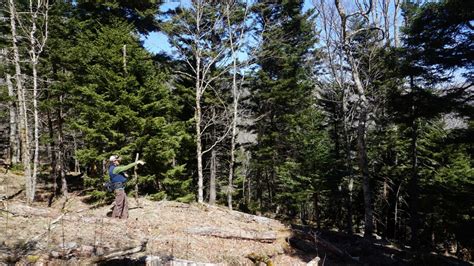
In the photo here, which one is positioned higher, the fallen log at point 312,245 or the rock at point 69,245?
the rock at point 69,245

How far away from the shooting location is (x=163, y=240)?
8.70 meters

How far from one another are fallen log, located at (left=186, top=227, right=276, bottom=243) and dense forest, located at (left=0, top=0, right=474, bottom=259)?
16.6 ft

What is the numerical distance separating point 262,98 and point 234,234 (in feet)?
42.5

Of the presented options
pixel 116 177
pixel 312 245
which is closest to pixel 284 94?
pixel 312 245

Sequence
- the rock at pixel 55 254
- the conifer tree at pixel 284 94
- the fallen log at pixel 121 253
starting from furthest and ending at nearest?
the conifer tree at pixel 284 94
the fallen log at pixel 121 253
the rock at pixel 55 254

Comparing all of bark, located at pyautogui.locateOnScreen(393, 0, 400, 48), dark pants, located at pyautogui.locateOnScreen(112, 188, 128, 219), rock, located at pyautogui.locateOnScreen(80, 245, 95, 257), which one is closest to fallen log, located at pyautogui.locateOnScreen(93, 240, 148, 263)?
rock, located at pyautogui.locateOnScreen(80, 245, 95, 257)

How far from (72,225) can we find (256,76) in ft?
51.4

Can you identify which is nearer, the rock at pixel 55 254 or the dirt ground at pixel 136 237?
the rock at pixel 55 254

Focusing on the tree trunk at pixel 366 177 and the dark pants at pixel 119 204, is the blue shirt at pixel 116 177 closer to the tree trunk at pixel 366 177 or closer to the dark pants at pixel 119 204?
the dark pants at pixel 119 204

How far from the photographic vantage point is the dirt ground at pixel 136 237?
22.0 ft

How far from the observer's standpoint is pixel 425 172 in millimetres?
19094

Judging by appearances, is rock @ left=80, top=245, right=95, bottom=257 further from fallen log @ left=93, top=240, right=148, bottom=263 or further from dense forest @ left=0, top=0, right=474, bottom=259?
dense forest @ left=0, top=0, right=474, bottom=259

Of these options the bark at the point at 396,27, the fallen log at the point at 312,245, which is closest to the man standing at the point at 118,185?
the fallen log at the point at 312,245

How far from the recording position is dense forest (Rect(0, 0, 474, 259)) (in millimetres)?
13258
